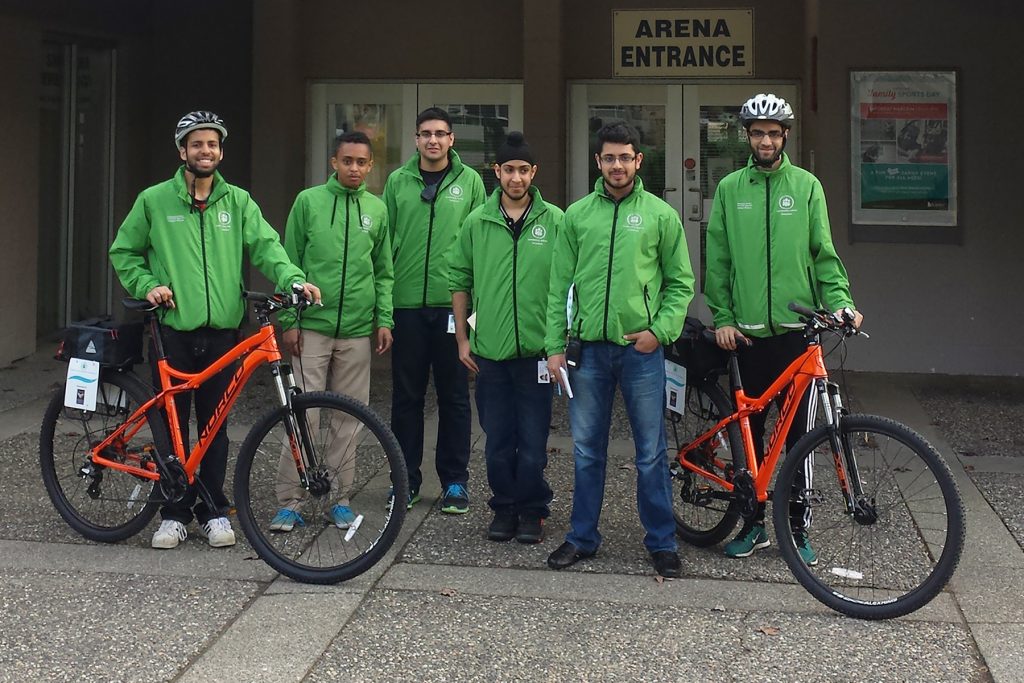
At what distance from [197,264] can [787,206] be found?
8.10 feet

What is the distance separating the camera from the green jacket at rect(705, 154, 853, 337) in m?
5.12

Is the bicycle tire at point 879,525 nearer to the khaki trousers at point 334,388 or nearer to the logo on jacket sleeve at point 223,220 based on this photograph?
the khaki trousers at point 334,388

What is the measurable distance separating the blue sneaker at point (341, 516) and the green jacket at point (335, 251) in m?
0.84

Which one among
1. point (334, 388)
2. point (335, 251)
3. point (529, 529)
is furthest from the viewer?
point (334, 388)

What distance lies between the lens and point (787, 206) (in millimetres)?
5133

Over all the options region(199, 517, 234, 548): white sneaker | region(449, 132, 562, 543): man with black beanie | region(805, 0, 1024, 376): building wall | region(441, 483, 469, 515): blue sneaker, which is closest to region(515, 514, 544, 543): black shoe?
region(449, 132, 562, 543): man with black beanie

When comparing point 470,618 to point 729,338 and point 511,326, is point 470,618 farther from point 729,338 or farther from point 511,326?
point 729,338

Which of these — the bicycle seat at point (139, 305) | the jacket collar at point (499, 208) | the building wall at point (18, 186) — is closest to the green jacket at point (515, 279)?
the jacket collar at point (499, 208)

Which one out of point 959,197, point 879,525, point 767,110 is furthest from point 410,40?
point 879,525

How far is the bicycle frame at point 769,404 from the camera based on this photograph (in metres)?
A: 4.90

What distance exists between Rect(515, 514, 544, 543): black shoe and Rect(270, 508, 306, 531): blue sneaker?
0.95 m

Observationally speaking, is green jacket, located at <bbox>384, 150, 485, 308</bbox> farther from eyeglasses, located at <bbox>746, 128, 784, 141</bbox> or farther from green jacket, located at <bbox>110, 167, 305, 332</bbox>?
eyeglasses, located at <bbox>746, 128, 784, 141</bbox>

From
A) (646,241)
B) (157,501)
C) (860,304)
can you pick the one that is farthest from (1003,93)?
(157,501)

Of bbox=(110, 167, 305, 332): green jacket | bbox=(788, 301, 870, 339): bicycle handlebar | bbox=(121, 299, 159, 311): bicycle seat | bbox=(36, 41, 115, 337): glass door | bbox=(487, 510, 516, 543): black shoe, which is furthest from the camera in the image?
bbox=(36, 41, 115, 337): glass door
